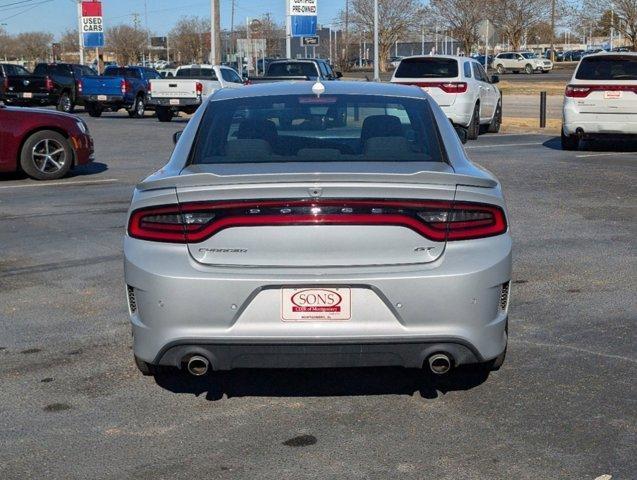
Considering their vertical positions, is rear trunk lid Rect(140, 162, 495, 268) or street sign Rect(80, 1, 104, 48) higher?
street sign Rect(80, 1, 104, 48)

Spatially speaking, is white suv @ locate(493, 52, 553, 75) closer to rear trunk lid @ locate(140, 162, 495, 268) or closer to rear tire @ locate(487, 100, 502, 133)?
rear tire @ locate(487, 100, 502, 133)

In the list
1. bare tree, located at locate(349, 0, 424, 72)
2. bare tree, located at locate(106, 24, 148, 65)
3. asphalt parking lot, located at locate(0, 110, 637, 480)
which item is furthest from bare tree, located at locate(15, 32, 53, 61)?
asphalt parking lot, located at locate(0, 110, 637, 480)

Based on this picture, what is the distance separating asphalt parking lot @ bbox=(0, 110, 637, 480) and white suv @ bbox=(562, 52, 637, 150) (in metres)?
10.4

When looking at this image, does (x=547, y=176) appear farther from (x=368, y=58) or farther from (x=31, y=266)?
(x=368, y=58)

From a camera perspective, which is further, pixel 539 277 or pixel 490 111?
pixel 490 111

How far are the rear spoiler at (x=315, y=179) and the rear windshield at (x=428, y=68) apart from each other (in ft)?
59.0

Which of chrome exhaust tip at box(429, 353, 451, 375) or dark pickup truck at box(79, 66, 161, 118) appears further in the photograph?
dark pickup truck at box(79, 66, 161, 118)

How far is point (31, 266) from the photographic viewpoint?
8961 mm

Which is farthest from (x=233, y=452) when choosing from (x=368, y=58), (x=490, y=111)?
(x=368, y=58)

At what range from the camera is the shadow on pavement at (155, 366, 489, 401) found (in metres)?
5.55

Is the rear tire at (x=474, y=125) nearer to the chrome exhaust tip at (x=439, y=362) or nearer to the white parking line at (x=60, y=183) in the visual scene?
the white parking line at (x=60, y=183)

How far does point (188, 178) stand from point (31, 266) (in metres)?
4.51

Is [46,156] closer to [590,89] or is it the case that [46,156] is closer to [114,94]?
[590,89]

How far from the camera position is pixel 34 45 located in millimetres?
136750
